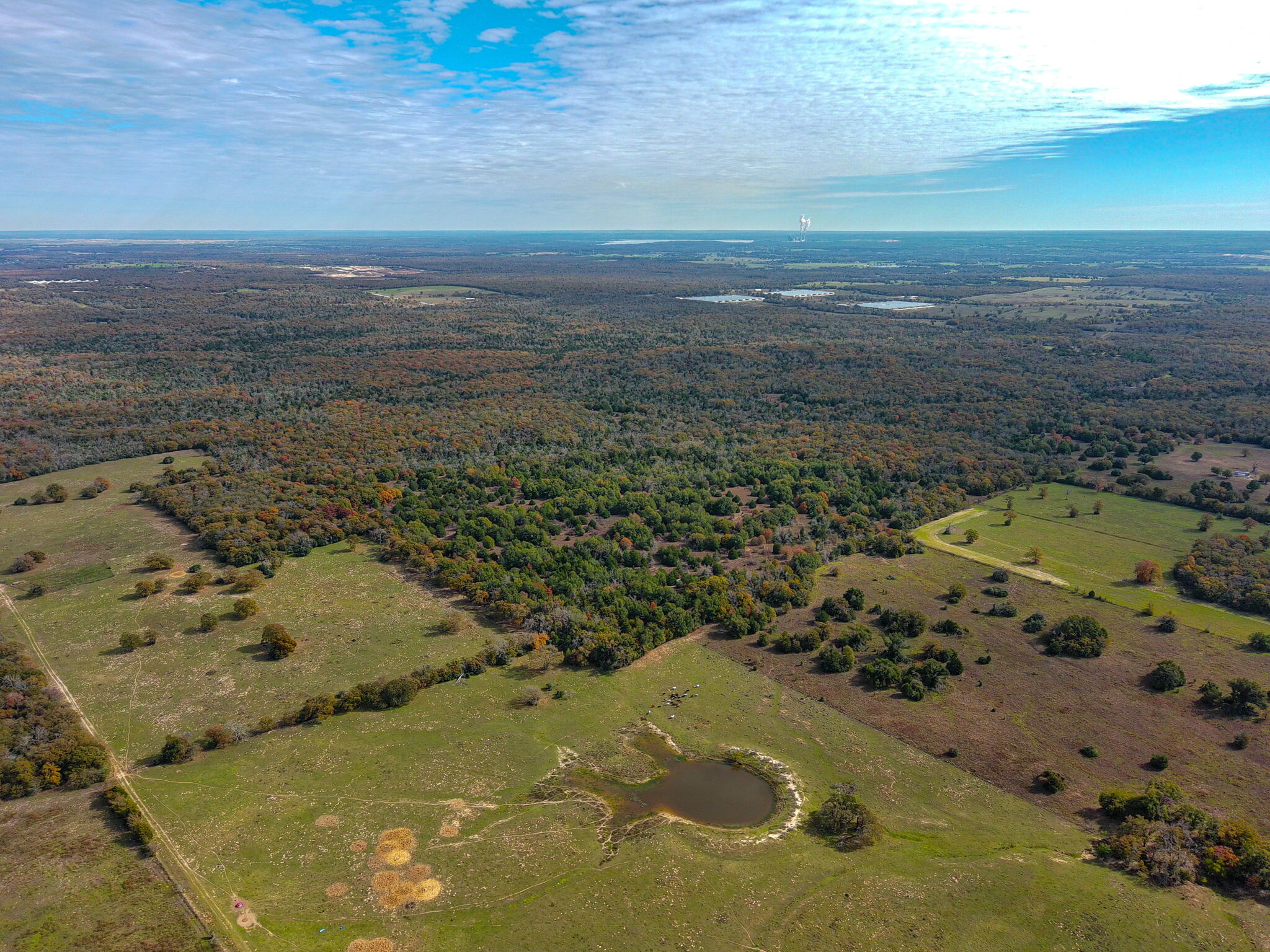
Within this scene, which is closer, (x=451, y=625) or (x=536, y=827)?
(x=536, y=827)

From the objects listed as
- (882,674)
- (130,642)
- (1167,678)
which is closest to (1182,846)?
(1167,678)

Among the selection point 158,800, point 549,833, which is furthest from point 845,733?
point 158,800

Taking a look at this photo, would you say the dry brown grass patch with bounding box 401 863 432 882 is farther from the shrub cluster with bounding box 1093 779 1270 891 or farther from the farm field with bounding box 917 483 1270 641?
the farm field with bounding box 917 483 1270 641

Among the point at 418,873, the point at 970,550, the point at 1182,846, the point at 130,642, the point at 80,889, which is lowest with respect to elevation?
the point at 418,873

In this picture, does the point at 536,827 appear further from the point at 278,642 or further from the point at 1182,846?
the point at 1182,846

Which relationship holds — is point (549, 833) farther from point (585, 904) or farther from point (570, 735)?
point (570, 735)

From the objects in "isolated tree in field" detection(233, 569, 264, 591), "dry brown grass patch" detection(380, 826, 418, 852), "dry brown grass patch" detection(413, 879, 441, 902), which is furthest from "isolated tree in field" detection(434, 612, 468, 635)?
"dry brown grass patch" detection(413, 879, 441, 902)
